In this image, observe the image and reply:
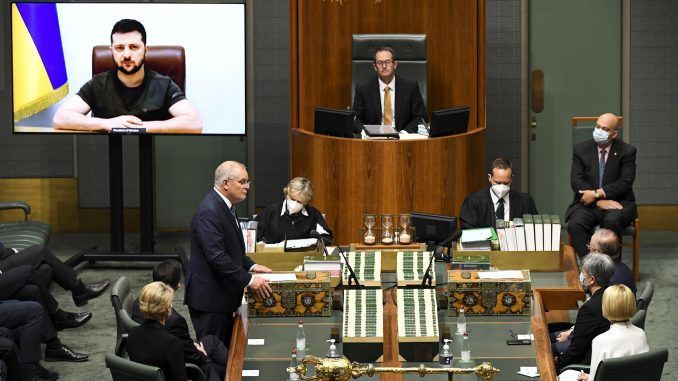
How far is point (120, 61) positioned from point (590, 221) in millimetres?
3710

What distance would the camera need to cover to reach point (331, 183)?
28.6 feet

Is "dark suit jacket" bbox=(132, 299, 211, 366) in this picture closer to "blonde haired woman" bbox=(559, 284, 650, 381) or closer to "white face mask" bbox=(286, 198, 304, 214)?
"blonde haired woman" bbox=(559, 284, 650, 381)

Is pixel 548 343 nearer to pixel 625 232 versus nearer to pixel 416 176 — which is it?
pixel 416 176

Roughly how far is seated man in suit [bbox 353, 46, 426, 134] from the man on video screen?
143 centimetres

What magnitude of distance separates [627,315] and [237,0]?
629 cm

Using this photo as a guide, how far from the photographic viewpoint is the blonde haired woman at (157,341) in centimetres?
544

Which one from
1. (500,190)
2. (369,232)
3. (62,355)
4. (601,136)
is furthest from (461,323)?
(601,136)

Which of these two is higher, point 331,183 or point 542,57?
point 542,57

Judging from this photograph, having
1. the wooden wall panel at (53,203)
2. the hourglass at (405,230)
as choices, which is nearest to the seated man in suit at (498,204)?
the hourglass at (405,230)

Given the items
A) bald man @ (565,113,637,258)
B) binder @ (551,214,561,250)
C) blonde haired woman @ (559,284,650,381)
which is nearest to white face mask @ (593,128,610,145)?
bald man @ (565,113,637,258)

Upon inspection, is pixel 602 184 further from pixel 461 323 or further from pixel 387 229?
pixel 461 323

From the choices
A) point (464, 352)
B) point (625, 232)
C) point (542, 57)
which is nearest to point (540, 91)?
point (542, 57)

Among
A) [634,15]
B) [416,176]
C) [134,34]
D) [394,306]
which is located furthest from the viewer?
[634,15]

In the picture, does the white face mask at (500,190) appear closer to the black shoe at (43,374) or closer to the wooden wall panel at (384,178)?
the wooden wall panel at (384,178)
